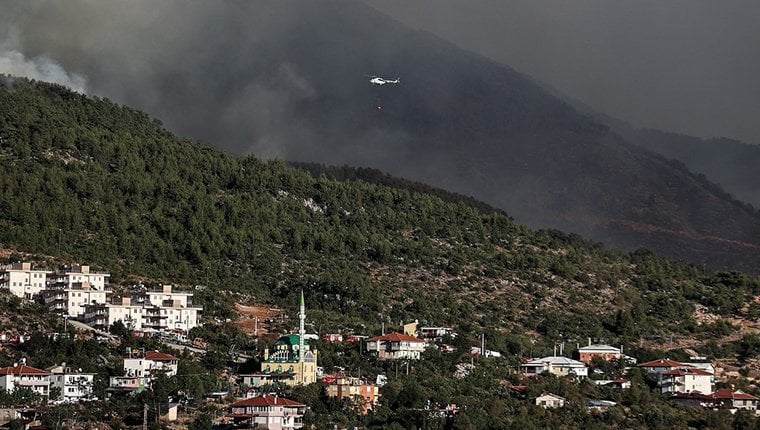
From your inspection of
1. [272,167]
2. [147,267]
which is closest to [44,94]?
[272,167]

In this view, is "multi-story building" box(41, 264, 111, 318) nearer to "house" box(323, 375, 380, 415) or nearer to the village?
the village

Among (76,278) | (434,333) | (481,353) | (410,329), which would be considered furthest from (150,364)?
(434,333)

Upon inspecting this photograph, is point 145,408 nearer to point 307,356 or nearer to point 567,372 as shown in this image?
point 307,356

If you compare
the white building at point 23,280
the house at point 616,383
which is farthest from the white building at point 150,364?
the house at point 616,383

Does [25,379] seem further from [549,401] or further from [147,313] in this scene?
[549,401]

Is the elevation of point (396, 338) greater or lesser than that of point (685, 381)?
greater

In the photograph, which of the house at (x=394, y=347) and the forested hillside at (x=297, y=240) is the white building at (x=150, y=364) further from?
the forested hillside at (x=297, y=240)
